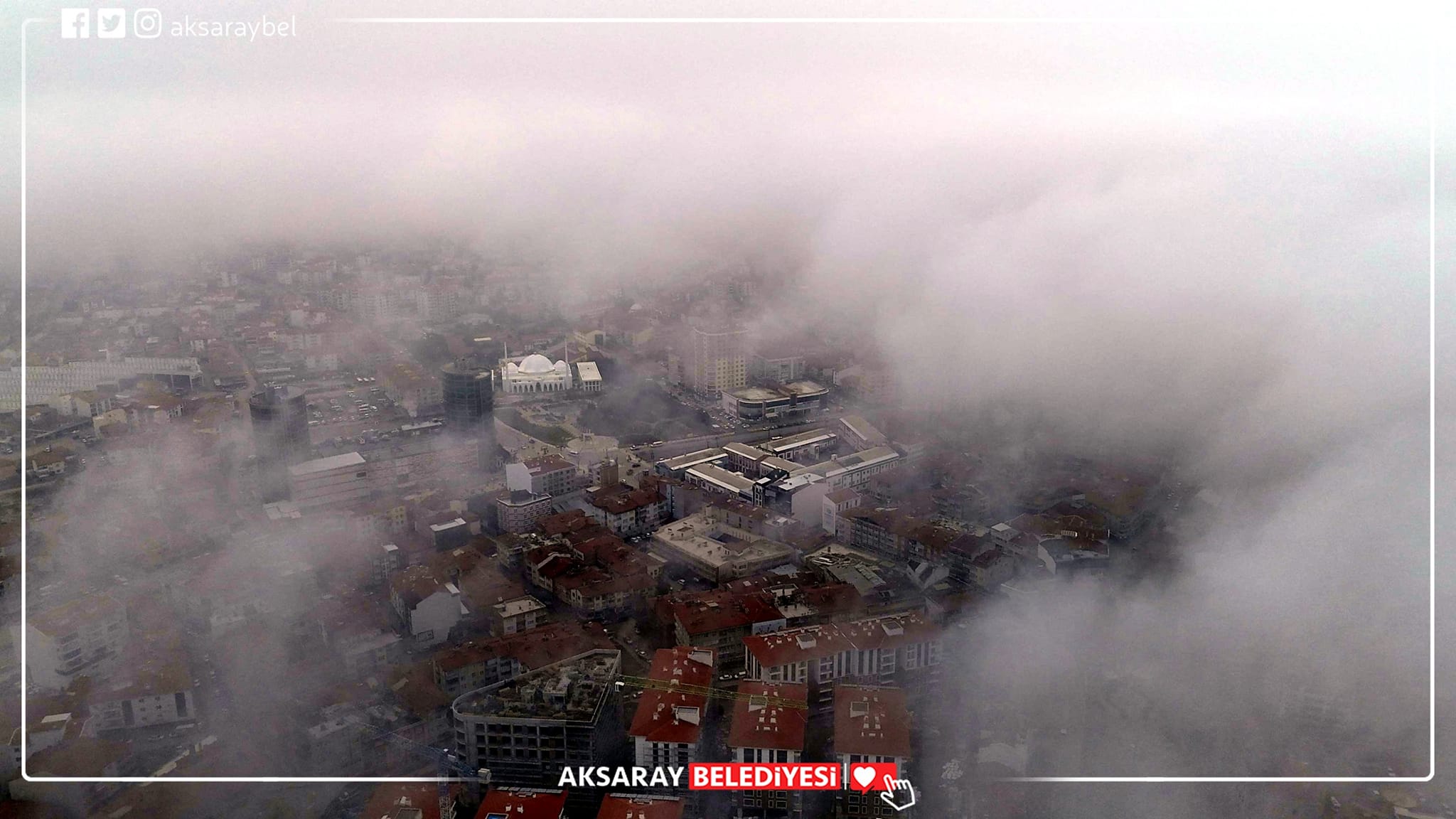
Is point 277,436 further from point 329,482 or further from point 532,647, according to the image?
point 532,647

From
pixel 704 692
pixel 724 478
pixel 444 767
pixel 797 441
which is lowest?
pixel 444 767

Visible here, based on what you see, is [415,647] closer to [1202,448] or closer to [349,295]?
[349,295]

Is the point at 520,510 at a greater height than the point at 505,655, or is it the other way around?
the point at 520,510

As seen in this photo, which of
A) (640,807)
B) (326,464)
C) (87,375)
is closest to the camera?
(640,807)

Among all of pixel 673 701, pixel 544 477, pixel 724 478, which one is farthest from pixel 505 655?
pixel 724 478

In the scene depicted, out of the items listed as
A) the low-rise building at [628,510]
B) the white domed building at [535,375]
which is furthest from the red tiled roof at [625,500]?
the white domed building at [535,375]

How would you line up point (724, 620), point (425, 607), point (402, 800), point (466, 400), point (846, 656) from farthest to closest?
point (466, 400)
point (425, 607)
point (724, 620)
point (846, 656)
point (402, 800)

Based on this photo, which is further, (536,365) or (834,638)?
(536,365)

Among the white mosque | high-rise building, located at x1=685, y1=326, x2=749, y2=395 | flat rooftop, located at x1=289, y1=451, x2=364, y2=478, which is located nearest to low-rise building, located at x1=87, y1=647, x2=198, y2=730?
flat rooftop, located at x1=289, y1=451, x2=364, y2=478
